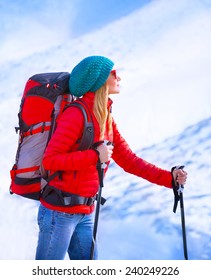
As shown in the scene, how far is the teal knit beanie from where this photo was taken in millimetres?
2525

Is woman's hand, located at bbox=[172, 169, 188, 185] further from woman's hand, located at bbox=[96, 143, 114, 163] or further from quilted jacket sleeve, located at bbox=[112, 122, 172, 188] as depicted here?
woman's hand, located at bbox=[96, 143, 114, 163]

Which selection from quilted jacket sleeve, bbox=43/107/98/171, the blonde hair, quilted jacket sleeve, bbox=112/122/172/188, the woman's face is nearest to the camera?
quilted jacket sleeve, bbox=43/107/98/171

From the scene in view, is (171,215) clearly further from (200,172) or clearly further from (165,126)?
(165,126)

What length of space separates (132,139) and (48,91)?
141 inches

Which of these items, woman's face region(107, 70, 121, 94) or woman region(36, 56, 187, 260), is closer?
woman region(36, 56, 187, 260)

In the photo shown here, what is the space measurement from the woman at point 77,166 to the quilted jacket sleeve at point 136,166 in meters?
0.06

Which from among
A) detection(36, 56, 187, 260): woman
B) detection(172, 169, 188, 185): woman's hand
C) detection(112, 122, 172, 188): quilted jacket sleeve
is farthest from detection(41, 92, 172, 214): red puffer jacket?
detection(172, 169, 188, 185): woman's hand

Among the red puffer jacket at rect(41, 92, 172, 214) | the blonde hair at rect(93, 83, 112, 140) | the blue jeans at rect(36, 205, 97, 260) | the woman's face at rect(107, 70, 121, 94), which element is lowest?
the blue jeans at rect(36, 205, 97, 260)

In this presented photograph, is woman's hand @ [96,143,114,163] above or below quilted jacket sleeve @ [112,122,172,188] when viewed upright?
below

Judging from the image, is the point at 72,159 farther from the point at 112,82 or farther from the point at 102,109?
the point at 112,82

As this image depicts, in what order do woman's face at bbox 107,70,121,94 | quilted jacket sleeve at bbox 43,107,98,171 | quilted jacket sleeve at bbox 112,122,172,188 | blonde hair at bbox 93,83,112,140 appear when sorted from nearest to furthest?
quilted jacket sleeve at bbox 43,107,98,171 → blonde hair at bbox 93,83,112,140 → woman's face at bbox 107,70,121,94 → quilted jacket sleeve at bbox 112,122,172,188

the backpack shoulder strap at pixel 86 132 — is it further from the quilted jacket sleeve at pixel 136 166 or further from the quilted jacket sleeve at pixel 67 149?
the quilted jacket sleeve at pixel 136 166

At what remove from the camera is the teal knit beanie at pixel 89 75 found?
2.53m

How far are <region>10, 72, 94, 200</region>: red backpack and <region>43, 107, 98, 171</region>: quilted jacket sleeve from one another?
110 mm
